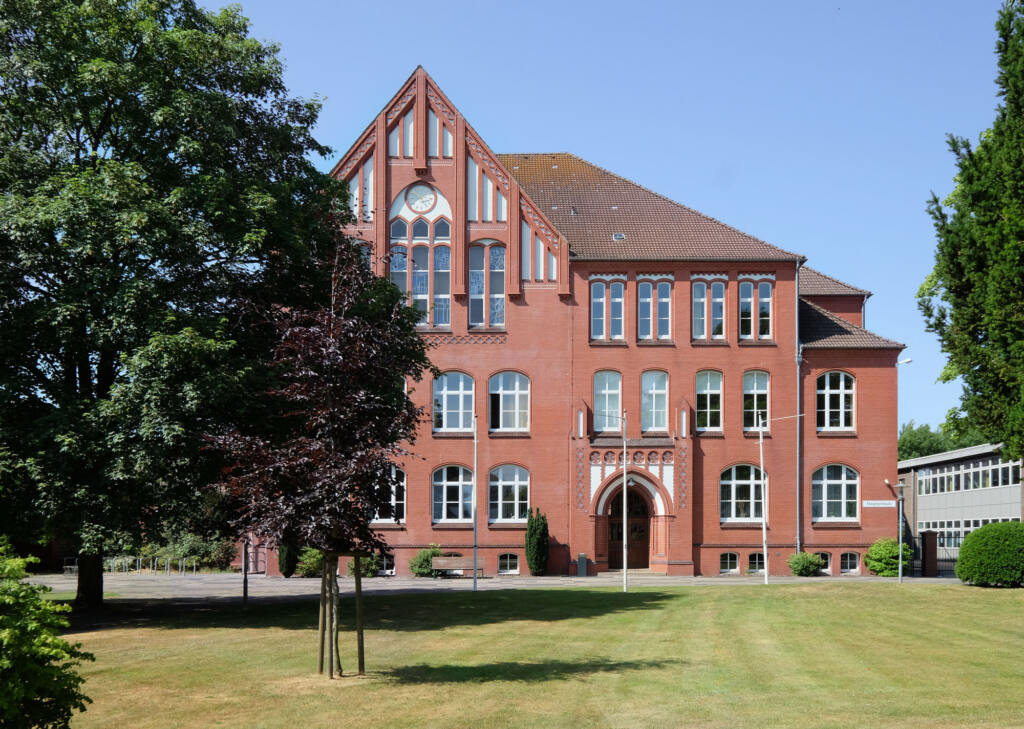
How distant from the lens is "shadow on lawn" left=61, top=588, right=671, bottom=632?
2491 cm

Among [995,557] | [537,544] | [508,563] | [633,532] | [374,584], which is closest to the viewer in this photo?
[995,557]

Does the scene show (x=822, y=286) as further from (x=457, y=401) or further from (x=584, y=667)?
(x=584, y=667)

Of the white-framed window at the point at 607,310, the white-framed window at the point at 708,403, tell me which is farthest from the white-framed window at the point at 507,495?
the white-framed window at the point at 708,403

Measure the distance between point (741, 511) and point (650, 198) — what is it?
48.4ft

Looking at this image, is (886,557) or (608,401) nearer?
(886,557)

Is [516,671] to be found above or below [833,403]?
below

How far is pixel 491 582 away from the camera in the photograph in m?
41.2

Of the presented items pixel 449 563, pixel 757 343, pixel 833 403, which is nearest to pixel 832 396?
pixel 833 403

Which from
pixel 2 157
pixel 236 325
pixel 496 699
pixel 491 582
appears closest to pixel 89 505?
pixel 236 325

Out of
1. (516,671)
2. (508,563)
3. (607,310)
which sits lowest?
(508,563)

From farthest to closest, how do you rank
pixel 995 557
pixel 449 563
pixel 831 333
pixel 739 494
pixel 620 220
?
pixel 620 220 < pixel 831 333 < pixel 739 494 < pixel 449 563 < pixel 995 557

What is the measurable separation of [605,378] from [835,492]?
35.6ft

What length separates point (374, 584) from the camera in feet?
131

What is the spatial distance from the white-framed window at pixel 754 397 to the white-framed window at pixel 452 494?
1200cm
